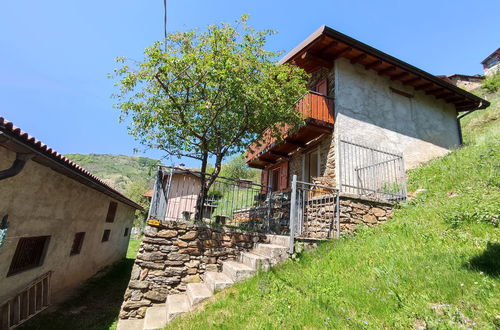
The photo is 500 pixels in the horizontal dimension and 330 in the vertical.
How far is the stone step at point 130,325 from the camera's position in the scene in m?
4.32

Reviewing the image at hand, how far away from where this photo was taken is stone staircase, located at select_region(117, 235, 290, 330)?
4043 millimetres

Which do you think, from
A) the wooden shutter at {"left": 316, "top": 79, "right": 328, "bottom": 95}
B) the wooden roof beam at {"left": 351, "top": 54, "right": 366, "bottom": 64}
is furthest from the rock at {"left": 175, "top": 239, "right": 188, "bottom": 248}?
the wooden roof beam at {"left": 351, "top": 54, "right": 366, "bottom": 64}

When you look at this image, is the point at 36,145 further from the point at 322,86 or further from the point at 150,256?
the point at 322,86

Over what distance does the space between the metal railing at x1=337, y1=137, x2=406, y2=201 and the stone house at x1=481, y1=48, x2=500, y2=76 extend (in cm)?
3962

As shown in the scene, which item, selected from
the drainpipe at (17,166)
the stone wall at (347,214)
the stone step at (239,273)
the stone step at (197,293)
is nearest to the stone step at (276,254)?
the stone step at (239,273)

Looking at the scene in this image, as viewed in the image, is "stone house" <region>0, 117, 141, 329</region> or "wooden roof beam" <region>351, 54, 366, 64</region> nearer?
"stone house" <region>0, 117, 141, 329</region>

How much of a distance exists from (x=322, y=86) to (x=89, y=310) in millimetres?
10687

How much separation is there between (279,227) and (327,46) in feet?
22.3

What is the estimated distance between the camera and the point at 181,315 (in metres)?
3.89

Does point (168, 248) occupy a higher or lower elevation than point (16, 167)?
lower

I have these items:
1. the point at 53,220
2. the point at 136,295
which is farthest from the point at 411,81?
the point at 53,220

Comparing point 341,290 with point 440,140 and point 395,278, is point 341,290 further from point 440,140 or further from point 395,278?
point 440,140

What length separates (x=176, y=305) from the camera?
14.0ft

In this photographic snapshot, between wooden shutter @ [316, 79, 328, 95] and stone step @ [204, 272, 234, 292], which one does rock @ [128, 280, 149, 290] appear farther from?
wooden shutter @ [316, 79, 328, 95]
